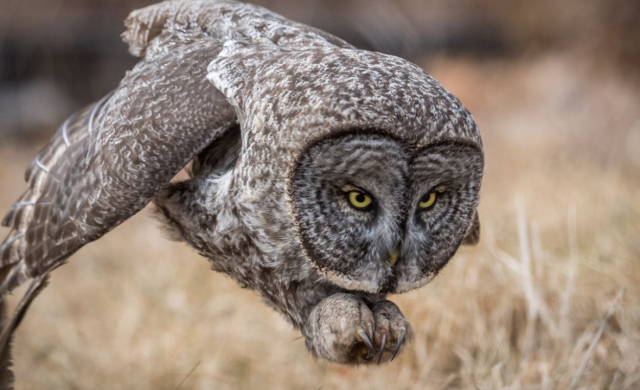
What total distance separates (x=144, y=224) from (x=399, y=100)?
619 cm

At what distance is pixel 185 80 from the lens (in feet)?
11.3

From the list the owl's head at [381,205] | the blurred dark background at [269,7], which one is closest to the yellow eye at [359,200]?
the owl's head at [381,205]

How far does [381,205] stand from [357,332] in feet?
1.55

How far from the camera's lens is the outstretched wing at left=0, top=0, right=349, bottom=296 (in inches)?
127

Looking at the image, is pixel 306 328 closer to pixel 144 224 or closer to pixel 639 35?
pixel 144 224

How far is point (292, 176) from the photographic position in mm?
2820

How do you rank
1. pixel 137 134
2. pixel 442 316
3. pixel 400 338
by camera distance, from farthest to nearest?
pixel 442 316 → pixel 137 134 → pixel 400 338

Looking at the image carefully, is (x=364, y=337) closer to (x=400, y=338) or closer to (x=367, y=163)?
(x=400, y=338)

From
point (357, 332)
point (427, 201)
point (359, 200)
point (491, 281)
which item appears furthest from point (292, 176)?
point (491, 281)

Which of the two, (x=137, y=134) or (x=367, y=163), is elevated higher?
(x=367, y=163)

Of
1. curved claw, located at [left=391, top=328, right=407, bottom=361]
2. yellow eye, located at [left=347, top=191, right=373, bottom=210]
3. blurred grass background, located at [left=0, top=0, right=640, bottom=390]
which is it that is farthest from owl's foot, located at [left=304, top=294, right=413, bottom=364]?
blurred grass background, located at [left=0, top=0, right=640, bottom=390]

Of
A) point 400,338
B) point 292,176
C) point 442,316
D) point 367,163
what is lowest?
point 442,316

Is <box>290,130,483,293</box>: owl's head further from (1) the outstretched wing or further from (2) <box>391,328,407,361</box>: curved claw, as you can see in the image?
(1) the outstretched wing

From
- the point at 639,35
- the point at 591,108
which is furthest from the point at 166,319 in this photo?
the point at 639,35
